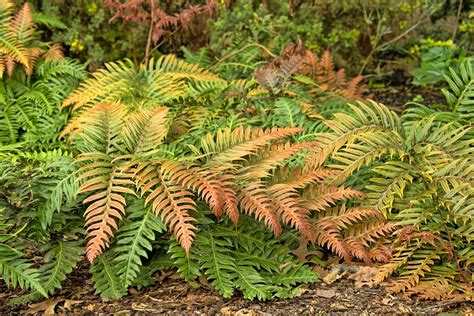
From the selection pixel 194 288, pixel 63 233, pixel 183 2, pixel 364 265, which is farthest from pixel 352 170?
pixel 183 2

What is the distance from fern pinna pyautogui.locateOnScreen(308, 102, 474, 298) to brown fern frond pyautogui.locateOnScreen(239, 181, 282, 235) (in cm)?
47

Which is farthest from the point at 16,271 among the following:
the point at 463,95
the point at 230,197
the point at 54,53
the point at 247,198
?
the point at 463,95

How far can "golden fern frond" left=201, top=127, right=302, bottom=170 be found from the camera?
4.03m

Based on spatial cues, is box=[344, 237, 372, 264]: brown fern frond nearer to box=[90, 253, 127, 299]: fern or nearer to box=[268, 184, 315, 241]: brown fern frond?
box=[268, 184, 315, 241]: brown fern frond

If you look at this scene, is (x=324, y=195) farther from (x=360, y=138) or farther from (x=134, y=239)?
(x=134, y=239)

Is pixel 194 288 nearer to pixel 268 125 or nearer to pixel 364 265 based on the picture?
pixel 364 265

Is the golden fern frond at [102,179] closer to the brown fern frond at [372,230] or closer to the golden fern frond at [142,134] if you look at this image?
the golden fern frond at [142,134]

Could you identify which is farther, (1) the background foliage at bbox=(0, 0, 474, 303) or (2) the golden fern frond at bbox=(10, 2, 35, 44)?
(2) the golden fern frond at bbox=(10, 2, 35, 44)

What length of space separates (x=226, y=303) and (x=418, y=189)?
1379 millimetres

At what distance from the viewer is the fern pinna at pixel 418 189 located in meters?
3.79

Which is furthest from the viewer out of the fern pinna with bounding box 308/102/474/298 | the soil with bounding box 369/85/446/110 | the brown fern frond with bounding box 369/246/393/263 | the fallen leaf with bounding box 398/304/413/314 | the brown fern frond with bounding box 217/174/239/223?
the soil with bounding box 369/85/446/110

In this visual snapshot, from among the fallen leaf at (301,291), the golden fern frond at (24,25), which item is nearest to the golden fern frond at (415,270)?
→ the fallen leaf at (301,291)

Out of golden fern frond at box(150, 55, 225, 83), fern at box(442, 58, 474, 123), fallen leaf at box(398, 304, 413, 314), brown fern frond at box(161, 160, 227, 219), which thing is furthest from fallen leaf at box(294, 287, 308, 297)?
golden fern frond at box(150, 55, 225, 83)

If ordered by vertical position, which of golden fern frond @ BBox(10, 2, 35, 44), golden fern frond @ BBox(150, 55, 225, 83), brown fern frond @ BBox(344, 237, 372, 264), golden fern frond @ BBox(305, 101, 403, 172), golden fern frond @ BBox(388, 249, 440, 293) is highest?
golden fern frond @ BBox(10, 2, 35, 44)
